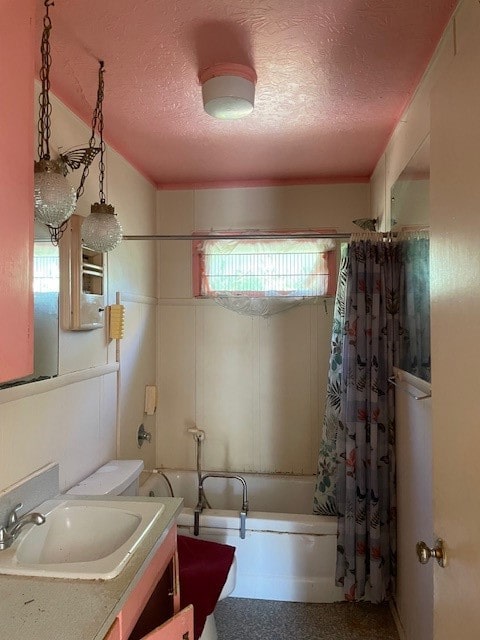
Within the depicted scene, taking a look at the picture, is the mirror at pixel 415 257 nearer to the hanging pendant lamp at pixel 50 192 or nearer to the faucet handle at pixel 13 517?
the hanging pendant lamp at pixel 50 192

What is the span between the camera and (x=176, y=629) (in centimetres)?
114

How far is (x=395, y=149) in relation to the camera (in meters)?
2.12

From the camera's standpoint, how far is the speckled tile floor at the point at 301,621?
2.04m

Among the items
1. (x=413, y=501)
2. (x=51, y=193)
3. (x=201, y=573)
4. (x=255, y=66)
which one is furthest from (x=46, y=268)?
(x=413, y=501)

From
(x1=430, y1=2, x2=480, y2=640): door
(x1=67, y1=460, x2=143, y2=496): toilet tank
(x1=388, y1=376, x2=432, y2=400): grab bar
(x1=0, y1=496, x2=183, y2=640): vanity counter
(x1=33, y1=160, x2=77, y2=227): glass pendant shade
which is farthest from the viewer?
(x1=67, y1=460, x2=143, y2=496): toilet tank

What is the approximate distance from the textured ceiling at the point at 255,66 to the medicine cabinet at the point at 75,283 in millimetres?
576

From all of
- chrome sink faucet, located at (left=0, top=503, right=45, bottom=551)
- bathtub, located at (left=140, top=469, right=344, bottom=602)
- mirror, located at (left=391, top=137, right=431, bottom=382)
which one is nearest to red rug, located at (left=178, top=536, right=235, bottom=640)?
bathtub, located at (left=140, top=469, right=344, bottom=602)

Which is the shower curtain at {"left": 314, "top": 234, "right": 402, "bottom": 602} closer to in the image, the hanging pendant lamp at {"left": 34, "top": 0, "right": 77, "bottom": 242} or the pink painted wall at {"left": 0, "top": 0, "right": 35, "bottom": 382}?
the hanging pendant lamp at {"left": 34, "top": 0, "right": 77, "bottom": 242}

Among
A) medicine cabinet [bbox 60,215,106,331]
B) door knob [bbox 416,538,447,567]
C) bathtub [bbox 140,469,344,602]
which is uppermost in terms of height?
medicine cabinet [bbox 60,215,106,331]

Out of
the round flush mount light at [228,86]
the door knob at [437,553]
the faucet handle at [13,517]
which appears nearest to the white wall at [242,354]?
the round flush mount light at [228,86]

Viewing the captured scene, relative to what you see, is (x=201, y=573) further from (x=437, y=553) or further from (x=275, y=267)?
(x=275, y=267)

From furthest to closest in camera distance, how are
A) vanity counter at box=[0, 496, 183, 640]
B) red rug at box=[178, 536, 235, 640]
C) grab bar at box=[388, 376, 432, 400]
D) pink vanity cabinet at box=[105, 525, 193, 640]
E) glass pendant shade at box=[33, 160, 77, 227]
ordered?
red rug at box=[178, 536, 235, 640] → grab bar at box=[388, 376, 432, 400] → glass pendant shade at box=[33, 160, 77, 227] → pink vanity cabinet at box=[105, 525, 193, 640] → vanity counter at box=[0, 496, 183, 640]

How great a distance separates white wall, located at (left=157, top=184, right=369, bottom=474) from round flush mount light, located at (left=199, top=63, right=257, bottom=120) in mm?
1327

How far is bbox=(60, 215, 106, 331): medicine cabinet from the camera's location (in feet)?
5.96
